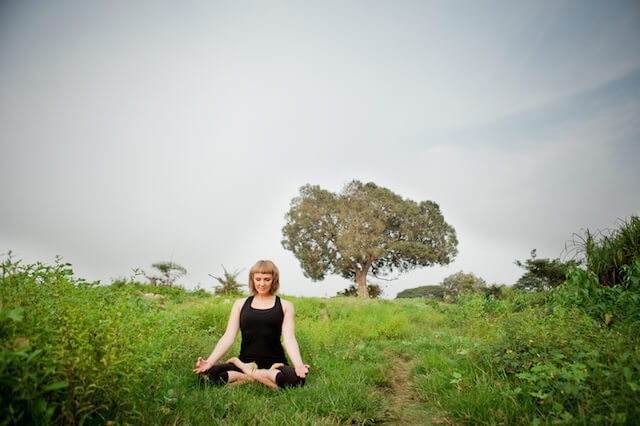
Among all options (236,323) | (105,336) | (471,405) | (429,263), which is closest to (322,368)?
(236,323)

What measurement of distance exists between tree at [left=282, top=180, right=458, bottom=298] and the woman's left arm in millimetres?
23884

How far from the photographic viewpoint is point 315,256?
29.6m

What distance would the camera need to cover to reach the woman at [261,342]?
390 cm

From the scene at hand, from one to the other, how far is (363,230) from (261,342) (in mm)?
24708

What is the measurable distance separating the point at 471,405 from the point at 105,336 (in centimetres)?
322

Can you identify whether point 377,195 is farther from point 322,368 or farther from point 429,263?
point 322,368

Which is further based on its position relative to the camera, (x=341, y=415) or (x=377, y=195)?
(x=377, y=195)

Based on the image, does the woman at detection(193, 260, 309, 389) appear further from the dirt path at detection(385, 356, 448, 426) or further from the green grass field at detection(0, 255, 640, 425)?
the dirt path at detection(385, 356, 448, 426)

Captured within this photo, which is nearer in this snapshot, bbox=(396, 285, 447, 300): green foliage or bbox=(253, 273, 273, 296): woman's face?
bbox=(253, 273, 273, 296): woman's face

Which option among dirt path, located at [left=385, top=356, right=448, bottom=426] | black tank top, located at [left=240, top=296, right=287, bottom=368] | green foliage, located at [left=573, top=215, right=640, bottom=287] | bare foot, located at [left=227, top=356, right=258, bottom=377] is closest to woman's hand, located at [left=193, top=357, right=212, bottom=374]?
bare foot, located at [left=227, top=356, right=258, bottom=377]

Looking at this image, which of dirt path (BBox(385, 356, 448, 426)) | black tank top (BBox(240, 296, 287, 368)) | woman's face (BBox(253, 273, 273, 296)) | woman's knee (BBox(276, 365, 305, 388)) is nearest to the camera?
dirt path (BBox(385, 356, 448, 426))

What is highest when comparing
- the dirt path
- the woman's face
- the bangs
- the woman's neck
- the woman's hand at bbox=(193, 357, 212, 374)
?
the bangs

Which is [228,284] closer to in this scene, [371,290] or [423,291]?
[371,290]

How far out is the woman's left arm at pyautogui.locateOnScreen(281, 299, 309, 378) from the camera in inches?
153
